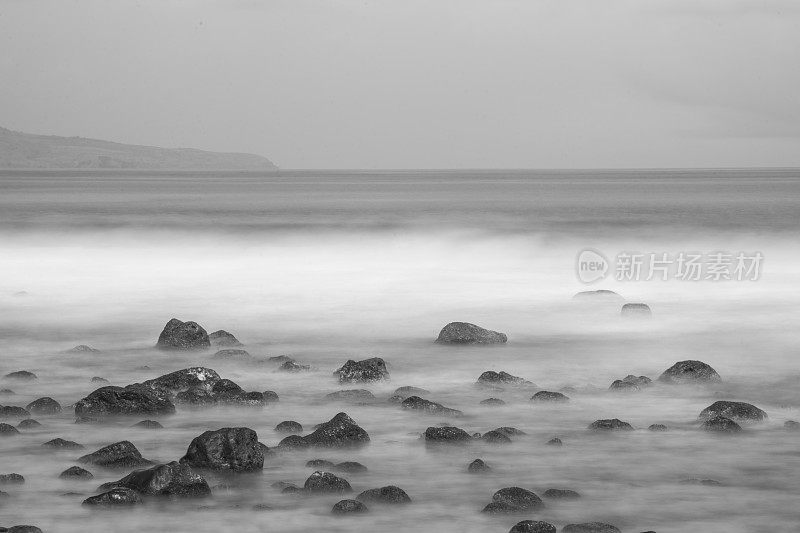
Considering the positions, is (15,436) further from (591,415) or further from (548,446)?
(591,415)

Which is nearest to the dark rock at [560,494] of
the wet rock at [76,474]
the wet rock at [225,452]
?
the wet rock at [225,452]

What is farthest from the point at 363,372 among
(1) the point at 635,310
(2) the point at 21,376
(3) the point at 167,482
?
(1) the point at 635,310

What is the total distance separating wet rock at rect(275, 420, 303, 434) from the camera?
327 inches

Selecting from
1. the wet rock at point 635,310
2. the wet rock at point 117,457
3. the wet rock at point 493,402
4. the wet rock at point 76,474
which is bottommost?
the wet rock at point 76,474

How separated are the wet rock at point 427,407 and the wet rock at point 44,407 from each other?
286cm

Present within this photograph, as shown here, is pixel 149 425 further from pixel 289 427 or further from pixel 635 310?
pixel 635 310

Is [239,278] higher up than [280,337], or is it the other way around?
[239,278]

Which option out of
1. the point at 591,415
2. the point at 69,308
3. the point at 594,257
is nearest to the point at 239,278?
the point at 69,308

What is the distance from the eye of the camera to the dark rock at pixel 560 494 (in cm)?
680

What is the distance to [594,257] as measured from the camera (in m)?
31.0

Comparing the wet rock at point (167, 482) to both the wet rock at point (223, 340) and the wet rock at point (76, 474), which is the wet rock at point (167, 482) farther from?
the wet rock at point (223, 340)

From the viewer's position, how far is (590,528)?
6.14 m

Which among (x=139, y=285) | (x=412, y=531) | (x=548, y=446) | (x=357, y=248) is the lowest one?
(x=412, y=531)

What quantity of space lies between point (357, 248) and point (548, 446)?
25900 mm
